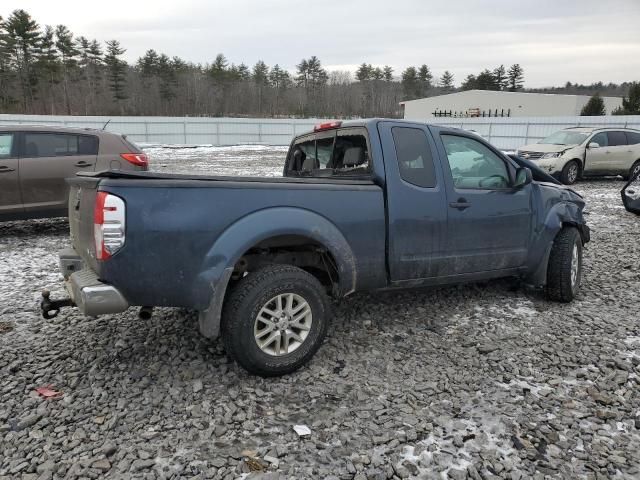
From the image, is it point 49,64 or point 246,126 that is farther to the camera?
point 49,64

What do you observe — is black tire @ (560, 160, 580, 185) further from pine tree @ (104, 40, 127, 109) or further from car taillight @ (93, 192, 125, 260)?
pine tree @ (104, 40, 127, 109)

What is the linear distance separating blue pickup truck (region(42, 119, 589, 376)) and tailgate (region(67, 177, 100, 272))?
1 centimetres

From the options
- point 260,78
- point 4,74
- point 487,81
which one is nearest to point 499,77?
point 487,81

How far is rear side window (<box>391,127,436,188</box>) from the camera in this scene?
12.7 ft

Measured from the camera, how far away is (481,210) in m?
4.21

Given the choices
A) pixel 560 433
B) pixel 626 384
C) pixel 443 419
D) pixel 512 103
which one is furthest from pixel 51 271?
pixel 512 103

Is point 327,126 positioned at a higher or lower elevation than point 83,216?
higher

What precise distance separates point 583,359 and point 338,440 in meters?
2.13

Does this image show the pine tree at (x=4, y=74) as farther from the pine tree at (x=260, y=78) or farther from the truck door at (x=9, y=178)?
the truck door at (x=9, y=178)

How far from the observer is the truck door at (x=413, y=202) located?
3.73 metres

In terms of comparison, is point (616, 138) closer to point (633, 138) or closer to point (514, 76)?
point (633, 138)

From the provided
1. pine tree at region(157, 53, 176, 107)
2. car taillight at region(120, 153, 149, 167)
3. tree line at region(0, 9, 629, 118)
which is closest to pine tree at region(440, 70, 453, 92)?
tree line at region(0, 9, 629, 118)

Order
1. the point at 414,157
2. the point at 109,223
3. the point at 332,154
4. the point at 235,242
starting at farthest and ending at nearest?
the point at 332,154 → the point at 414,157 → the point at 235,242 → the point at 109,223

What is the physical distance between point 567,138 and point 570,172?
1.43 m
